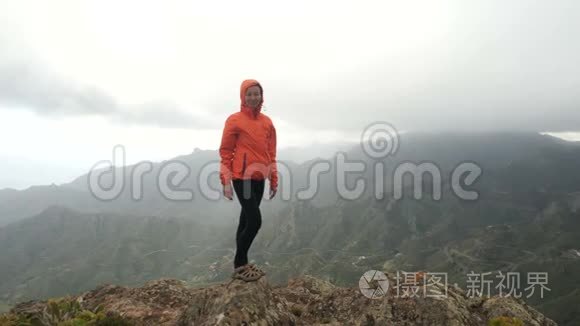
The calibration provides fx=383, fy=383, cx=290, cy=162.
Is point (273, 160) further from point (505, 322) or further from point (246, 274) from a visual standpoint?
point (505, 322)

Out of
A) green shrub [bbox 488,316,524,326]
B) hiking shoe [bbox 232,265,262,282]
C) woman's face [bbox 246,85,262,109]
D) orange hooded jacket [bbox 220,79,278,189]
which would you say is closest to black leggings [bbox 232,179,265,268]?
orange hooded jacket [bbox 220,79,278,189]

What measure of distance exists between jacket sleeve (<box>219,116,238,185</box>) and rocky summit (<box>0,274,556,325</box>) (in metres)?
3.27

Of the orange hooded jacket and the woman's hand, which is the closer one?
the woman's hand

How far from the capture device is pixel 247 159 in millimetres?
11000

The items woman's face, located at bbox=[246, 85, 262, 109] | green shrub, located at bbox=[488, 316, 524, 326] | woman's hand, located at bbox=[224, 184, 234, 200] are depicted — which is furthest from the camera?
green shrub, located at bbox=[488, 316, 524, 326]

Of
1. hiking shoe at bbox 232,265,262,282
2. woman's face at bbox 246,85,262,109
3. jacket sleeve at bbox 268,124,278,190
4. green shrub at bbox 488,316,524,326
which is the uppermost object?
woman's face at bbox 246,85,262,109

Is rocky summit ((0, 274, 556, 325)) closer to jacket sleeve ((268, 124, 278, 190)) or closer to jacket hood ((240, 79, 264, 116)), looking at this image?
jacket sleeve ((268, 124, 278, 190))

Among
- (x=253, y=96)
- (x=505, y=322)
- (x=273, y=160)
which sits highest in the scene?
(x=253, y=96)

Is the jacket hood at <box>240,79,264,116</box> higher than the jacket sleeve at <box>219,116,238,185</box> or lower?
higher

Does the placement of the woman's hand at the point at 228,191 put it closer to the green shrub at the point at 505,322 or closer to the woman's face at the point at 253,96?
the woman's face at the point at 253,96

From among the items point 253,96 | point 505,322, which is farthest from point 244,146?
point 505,322

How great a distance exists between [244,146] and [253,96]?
148cm

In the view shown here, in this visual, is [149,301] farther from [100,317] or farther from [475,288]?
[475,288]

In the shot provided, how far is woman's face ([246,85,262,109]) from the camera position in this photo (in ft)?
36.4
